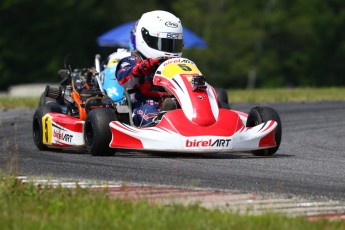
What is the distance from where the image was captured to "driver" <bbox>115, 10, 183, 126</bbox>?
38.3 feet

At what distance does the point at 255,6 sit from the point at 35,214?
226 ft

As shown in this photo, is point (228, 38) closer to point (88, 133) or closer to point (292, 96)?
point (292, 96)

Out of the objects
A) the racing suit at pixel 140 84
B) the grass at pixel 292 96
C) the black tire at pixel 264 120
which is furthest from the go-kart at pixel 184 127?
the grass at pixel 292 96

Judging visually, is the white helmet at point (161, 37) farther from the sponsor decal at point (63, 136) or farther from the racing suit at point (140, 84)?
the sponsor decal at point (63, 136)

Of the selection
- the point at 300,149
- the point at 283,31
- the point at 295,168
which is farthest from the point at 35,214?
the point at 283,31

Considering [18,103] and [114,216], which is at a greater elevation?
[114,216]

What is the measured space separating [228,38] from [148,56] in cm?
5812

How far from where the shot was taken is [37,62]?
6275 cm

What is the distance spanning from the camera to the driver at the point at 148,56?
11.7 meters

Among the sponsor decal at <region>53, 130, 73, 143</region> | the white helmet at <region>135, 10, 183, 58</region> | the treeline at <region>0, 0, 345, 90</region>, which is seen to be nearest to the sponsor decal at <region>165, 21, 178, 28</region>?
the white helmet at <region>135, 10, 183, 58</region>

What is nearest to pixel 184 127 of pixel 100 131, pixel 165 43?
pixel 100 131

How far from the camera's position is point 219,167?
9922 millimetres

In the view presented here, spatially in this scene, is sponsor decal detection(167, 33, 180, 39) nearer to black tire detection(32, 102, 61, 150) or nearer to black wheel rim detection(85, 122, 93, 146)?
black wheel rim detection(85, 122, 93, 146)

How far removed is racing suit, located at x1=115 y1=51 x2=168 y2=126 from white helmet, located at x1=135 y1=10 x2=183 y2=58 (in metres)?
0.17
